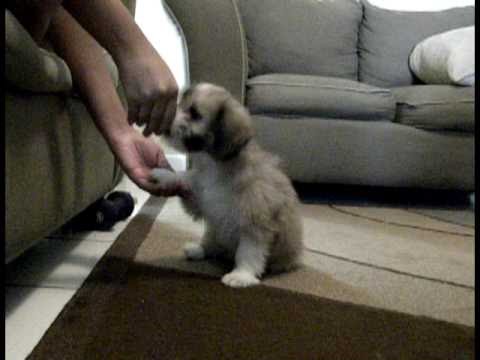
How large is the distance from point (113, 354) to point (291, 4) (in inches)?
92.2

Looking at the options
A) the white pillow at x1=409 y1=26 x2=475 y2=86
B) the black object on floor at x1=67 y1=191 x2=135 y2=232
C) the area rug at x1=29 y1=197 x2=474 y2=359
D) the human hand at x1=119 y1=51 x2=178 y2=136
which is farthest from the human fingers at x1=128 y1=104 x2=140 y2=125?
the white pillow at x1=409 y1=26 x2=475 y2=86

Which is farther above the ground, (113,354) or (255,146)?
(255,146)

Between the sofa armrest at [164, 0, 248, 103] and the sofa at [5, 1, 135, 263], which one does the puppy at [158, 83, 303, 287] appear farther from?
the sofa armrest at [164, 0, 248, 103]

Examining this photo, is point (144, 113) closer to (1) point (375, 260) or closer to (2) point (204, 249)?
(2) point (204, 249)

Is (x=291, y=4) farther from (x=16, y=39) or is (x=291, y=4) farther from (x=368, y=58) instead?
(x=16, y=39)

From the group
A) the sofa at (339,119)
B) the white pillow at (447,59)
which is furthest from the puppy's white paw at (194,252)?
the white pillow at (447,59)

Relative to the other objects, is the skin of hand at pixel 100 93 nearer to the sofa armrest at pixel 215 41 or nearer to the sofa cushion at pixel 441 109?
the sofa armrest at pixel 215 41

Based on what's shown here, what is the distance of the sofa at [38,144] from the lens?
0.77 m

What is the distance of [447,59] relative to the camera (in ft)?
7.62

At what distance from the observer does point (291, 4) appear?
2787mm

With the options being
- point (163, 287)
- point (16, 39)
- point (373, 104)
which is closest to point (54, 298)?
point (163, 287)

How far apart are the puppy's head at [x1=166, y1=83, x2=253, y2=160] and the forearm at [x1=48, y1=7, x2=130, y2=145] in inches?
6.8

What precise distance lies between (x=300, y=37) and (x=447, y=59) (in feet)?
2.37

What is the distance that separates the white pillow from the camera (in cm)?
222
